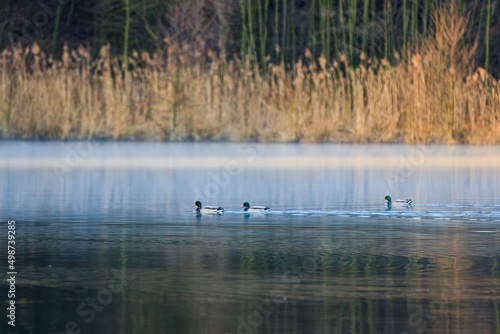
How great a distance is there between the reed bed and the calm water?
4389mm

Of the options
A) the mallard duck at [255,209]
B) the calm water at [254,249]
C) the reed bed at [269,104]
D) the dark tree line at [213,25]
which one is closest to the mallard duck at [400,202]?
the calm water at [254,249]

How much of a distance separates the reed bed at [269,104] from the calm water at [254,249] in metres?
4.39

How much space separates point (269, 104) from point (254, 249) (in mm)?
12137

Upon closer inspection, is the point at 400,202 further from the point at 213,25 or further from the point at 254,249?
the point at 213,25

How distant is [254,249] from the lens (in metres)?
6.77

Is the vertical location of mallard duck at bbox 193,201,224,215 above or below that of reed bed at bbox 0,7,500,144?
below

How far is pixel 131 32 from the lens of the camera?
29094 millimetres

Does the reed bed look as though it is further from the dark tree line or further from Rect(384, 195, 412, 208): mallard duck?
Rect(384, 195, 412, 208): mallard duck

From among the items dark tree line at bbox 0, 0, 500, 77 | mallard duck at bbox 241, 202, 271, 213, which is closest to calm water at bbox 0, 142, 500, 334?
mallard duck at bbox 241, 202, 271, 213

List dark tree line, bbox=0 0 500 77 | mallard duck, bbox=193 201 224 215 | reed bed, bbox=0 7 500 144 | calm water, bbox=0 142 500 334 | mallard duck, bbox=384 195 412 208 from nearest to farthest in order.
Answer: calm water, bbox=0 142 500 334
mallard duck, bbox=193 201 224 215
mallard duck, bbox=384 195 412 208
reed bed, bbox=0 7 500 144
dark tree line, bbox=0 0 500 77

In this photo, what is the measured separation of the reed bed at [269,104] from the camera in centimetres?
1789

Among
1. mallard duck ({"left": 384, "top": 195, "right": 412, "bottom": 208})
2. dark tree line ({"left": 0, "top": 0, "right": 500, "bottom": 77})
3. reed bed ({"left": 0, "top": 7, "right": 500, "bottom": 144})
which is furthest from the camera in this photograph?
dark tree line ({"left": 0, "top": 0, "right": 500, "bottom": 77})

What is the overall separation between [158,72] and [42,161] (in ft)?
19.8

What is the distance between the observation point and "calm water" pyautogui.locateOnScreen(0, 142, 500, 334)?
4.74 meters
